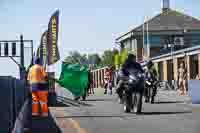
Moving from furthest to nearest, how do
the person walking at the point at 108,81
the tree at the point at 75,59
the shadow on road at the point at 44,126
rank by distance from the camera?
the tree at the point at 75,59, the person walking at the point at 108,81, the shadow on road at the point at 44,126

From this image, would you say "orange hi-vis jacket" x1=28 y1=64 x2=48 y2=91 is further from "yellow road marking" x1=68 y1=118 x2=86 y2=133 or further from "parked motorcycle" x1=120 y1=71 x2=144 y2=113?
"parked motorcycle" x1=120 y1=71 x2=144 y2=113

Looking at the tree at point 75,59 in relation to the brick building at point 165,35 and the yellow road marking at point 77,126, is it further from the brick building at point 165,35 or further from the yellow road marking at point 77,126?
the yellow road marking at point 77,126

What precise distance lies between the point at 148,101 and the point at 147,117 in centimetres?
790

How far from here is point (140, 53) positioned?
97188 millimetres

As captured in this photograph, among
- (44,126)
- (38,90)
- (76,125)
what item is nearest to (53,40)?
(38,90)

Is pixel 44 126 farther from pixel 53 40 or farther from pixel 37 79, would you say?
pixel 53 40

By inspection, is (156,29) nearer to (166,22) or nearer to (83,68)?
(166,22)

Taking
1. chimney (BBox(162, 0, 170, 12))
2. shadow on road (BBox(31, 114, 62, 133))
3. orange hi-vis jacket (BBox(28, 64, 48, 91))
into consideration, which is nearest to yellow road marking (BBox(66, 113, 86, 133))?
shadow on road (BBox(31, 114, 62, 133))

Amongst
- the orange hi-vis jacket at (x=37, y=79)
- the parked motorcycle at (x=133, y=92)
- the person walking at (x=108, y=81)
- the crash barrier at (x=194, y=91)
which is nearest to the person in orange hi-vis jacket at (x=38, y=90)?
the orange hi-vis jacket at (x=37, y=79)

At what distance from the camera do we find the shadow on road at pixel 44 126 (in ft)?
42.7

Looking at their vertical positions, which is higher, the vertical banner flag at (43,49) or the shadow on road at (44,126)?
the vertical banner flag at (43,49)

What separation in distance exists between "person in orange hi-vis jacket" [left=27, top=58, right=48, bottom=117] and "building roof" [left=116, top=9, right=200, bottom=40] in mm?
80827

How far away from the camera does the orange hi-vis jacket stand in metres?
16.4

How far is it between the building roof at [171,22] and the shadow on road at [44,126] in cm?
8241
